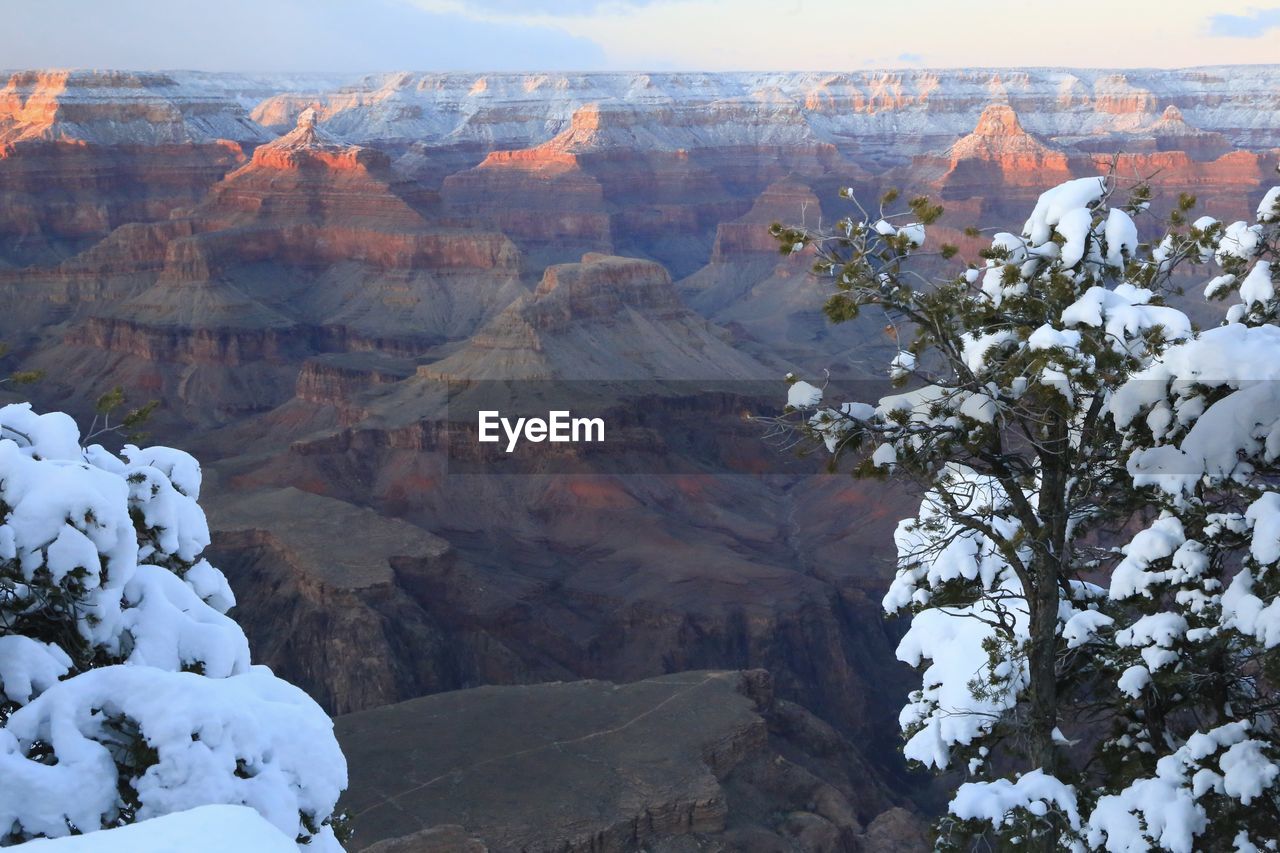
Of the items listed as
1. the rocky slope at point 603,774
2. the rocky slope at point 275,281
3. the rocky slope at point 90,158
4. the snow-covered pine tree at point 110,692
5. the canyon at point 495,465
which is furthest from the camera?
the rocky slope at point 90,158

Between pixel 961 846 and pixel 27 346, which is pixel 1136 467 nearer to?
pixel 961 846

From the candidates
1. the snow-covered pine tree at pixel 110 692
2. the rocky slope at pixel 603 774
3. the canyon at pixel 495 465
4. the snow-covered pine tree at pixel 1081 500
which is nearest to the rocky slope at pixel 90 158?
the canyon at pixel 495 465

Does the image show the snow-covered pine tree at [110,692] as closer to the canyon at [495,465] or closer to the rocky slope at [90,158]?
the canyon at [495,465]

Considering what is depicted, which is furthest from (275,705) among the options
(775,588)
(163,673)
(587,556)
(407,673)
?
(587,556)

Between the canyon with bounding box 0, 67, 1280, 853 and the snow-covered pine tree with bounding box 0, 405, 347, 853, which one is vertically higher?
the snow-covered pine tree with bounding box 0, 405, 347, 853

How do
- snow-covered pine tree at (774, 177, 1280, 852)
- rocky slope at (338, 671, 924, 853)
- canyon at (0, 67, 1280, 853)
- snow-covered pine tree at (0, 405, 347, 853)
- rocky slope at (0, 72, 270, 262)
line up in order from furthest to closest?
rocky slope at (0, 72, 270, 262)
canyon at (0, 67, 1280, 853)
rocky slope at (338, 671, 924, 853)
snow-covered pine tree at (774, 177, 1280, 852)
snow-covered pine tree at (0, 405, 347, 853)

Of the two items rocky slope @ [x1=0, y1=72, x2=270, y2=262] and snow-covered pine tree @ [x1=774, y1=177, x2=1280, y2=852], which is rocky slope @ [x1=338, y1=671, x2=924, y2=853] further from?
rocky slope @ [x1=0, y1=72, x2=270, y2=262]

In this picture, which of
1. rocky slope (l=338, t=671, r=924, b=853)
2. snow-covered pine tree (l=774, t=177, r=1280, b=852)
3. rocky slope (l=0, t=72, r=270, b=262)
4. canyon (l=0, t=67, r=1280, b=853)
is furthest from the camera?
rocky slope (l=0, t=72, r=270, b=262)

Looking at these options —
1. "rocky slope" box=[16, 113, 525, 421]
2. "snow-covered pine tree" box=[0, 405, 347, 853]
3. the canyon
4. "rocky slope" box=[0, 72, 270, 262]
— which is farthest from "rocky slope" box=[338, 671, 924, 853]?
"rocky slope" box=[0, 72, 270, 262]
